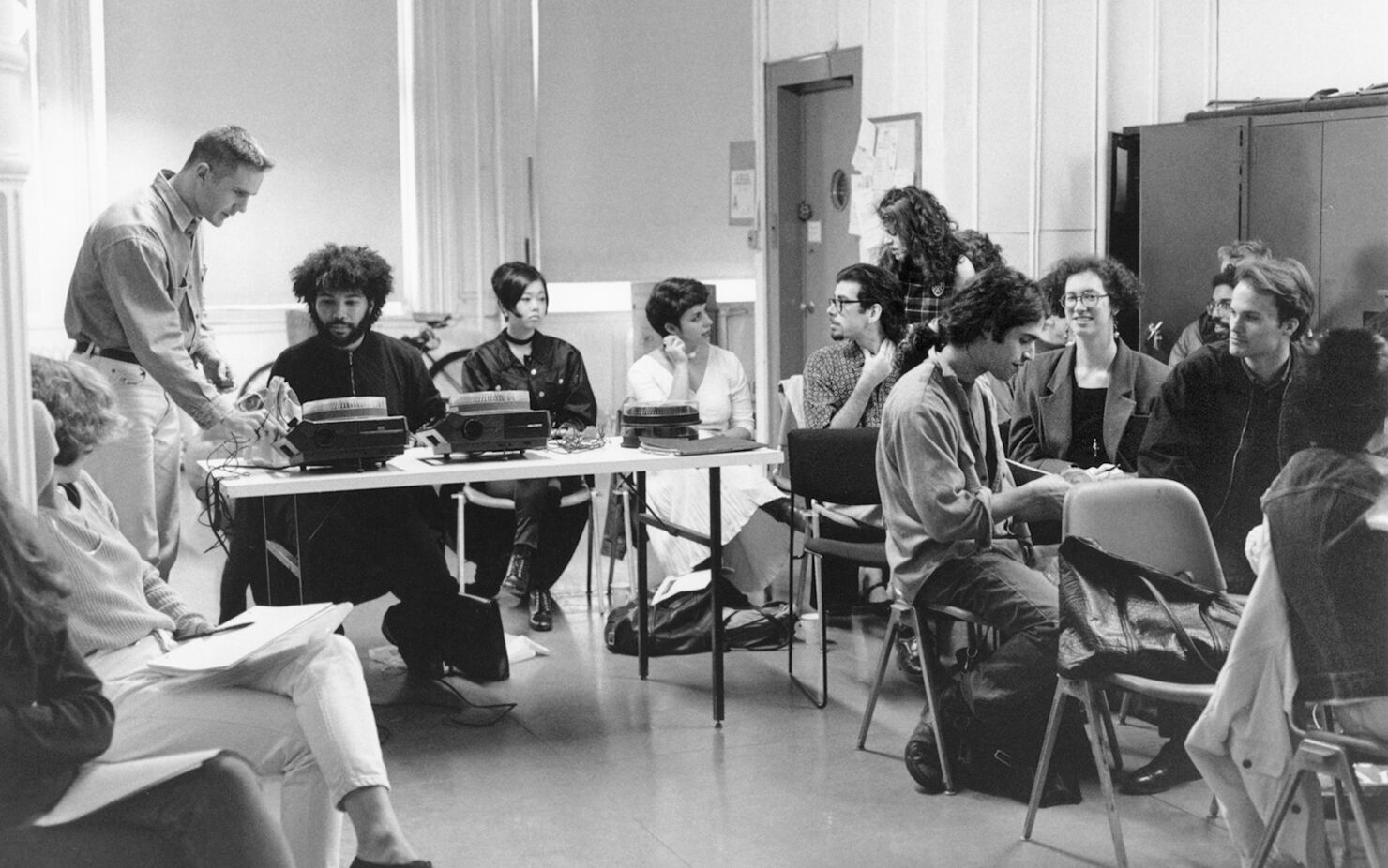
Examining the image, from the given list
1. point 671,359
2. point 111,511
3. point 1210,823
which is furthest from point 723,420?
point 111,511

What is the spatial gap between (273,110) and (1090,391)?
4.65 m

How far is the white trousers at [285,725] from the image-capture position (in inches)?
103

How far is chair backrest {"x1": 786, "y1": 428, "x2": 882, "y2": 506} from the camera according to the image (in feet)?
14.6

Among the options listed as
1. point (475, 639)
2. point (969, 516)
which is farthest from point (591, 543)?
point (969, 516)

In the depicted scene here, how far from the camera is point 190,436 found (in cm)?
639

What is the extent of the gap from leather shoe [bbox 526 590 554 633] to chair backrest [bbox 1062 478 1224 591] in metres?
2.52

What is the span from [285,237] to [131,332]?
11.7 ft

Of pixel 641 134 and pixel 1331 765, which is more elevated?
pixel 641 134

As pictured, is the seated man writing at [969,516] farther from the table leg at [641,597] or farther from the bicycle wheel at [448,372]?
the bicycle wheel at [448,372]

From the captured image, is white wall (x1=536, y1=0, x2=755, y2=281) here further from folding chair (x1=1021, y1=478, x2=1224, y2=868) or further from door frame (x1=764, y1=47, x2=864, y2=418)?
folding chair (x1=1021, y1=478, x2=1224, y2=868)

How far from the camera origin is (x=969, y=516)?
3.67 m

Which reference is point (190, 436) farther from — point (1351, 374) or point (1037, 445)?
point (1351, 374)

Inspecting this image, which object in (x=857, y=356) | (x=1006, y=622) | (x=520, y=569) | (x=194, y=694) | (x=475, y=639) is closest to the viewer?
(x=194, y=694)

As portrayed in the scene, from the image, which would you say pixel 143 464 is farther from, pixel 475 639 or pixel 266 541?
pixel 475 639
